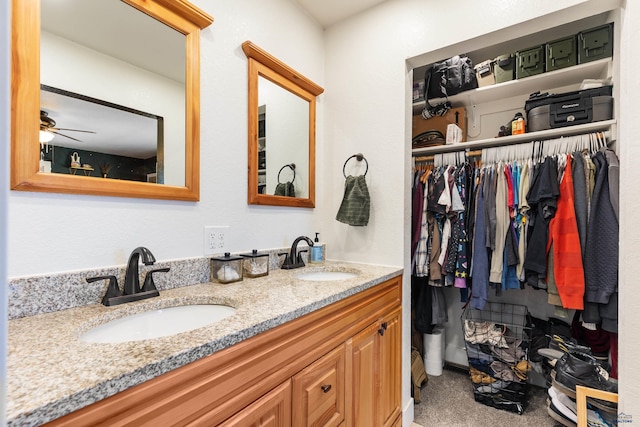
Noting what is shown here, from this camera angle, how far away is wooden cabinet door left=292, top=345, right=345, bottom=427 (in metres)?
0.96

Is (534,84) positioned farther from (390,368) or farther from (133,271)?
(133,271)

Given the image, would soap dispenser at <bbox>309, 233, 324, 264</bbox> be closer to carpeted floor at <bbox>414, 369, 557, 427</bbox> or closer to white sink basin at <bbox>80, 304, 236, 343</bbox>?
white sink basin at <bbox>80, 304, 236, 343</bbox>

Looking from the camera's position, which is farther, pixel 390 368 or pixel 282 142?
pixel 282 142

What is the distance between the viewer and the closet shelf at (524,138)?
1.74m

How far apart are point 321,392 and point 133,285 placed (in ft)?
2.52

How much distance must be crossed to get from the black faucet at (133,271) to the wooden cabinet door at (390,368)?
1124 millimetres

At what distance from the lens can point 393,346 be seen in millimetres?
1640

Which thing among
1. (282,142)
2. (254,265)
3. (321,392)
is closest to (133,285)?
(254,265)

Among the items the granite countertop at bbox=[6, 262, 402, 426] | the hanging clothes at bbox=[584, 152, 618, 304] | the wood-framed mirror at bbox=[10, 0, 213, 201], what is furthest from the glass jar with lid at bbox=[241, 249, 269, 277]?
the hanging clothes at bbox=[584, 152, 618, 304]

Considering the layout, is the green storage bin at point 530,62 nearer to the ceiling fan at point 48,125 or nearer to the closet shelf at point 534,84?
the closet shelf at point 534,84

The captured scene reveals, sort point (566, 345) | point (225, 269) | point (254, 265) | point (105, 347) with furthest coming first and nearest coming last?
1. point (566, 345)
2. point (254, 265)
3. point (225, 269)
4. point (105, 347)

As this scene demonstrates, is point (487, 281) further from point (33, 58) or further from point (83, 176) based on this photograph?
point (33, 58)

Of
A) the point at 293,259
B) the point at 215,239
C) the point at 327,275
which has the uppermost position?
the point at 215,239

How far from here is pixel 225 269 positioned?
1.32m
